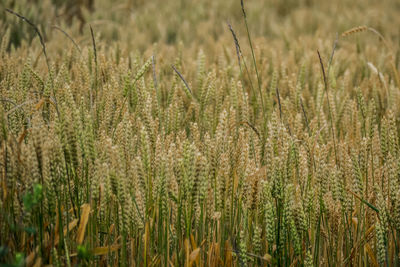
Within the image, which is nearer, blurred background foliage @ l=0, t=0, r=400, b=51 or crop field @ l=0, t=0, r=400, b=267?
crop field @ l=0, t=0, r=400, b=267

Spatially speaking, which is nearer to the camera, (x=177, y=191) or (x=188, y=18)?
(x=177, y=191)

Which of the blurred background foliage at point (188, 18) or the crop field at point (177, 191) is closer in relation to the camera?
the crop field at point (177, 191)

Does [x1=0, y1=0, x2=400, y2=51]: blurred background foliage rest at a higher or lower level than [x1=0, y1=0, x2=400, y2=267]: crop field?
higher

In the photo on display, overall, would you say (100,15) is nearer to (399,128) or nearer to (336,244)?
(399,128)

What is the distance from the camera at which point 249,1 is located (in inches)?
231

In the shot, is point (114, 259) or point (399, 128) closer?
point (114, 259)

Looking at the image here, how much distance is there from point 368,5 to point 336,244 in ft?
17.2

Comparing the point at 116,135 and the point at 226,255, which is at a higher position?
the point at 116,135

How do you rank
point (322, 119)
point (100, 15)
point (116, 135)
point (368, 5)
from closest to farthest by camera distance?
1. point (116, 135)
2. point (322, 119)
3. point (100, 15)
4. point (368, 5)

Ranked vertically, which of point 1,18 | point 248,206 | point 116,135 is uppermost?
point 1,18

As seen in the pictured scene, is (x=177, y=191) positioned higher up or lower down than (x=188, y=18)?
lower down

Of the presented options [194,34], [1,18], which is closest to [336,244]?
[1,18]

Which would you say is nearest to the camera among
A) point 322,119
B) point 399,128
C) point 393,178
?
point 393,178

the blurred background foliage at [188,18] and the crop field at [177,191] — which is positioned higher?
the blurred background foliage at [188,18]
